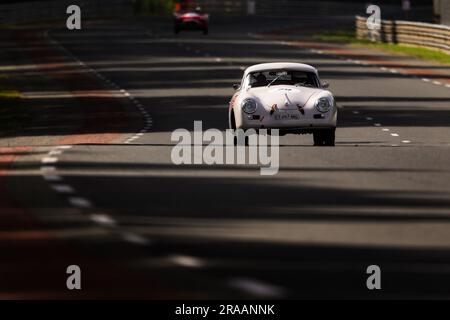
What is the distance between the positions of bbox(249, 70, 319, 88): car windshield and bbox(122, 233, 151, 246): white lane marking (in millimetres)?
13979

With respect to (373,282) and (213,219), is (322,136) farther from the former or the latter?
(373,282)

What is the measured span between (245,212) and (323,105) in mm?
11053

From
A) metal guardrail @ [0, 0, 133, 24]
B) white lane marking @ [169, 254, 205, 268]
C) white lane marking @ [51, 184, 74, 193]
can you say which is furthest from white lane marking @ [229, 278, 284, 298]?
metal guardrail @ [0, 0, 133, 24]

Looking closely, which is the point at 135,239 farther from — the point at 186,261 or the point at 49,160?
the point at 49,160

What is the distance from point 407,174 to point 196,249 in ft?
26.5

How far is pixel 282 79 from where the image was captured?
29.5 meters

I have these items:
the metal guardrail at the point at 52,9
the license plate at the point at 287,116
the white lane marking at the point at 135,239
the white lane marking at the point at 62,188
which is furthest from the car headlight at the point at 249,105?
the metal guardrail at the point at 52,9

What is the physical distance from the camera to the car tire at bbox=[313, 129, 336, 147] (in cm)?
2871

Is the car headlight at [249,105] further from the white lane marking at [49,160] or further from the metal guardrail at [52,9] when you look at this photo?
the metal guardrail at [52,9]

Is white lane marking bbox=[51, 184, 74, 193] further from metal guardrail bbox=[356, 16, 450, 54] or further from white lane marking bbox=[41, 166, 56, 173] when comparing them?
→ metal guardrail bbox=[356, 16, 450, 54]

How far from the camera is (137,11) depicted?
375 feet

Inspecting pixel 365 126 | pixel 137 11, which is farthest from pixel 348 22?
pixel 365 126

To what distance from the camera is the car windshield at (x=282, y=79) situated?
95.9ft

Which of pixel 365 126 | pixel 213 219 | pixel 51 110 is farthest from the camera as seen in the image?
pixel 51 110
